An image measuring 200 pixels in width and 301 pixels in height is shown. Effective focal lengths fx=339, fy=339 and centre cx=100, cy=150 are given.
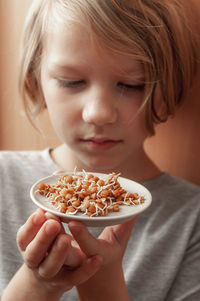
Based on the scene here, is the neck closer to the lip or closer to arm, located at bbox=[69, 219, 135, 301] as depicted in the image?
the lip

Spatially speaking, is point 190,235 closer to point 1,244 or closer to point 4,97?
point 1,244

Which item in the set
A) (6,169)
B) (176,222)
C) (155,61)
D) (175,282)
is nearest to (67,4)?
(155,61)

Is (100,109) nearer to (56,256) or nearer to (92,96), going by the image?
(92,96)

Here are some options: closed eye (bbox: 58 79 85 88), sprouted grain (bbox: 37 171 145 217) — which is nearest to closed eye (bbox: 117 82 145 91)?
closed eye (bbox: 58 79 85 88)

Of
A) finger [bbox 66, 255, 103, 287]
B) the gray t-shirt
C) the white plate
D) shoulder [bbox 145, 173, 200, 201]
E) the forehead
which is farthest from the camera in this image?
shoulder [bbox 145, 173, 200, 201]

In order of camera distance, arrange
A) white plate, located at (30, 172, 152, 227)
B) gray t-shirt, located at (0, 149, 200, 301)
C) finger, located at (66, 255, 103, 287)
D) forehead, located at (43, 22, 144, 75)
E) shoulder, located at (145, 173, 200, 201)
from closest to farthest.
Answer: white plate, located at (30, 172, 152, 227)
finger, located at (66, 255, 103, 287)
forehead, located at (43, 22, 144, 75)
gray t-shirt, located at (0, 149, 200, 301)
shoulder, located at (145, 173, 200, 201)
